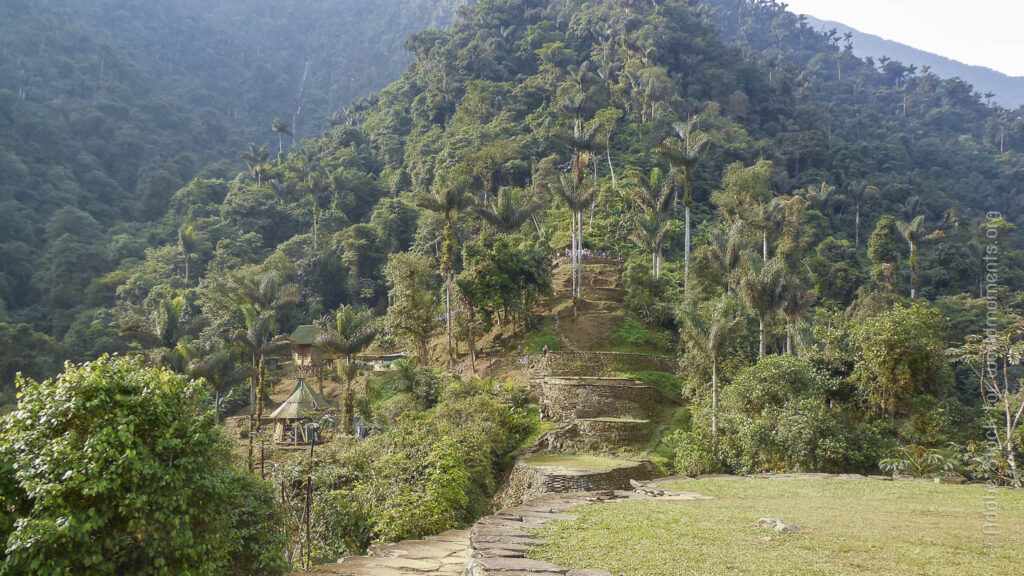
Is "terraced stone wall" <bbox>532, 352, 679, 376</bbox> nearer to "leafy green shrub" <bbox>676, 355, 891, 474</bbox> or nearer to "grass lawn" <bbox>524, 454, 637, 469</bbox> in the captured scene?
"grass lawn" <bbox>524, 454, 637, 469</bbox>

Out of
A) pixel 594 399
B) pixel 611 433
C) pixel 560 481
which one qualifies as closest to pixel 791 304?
pixel 594 399

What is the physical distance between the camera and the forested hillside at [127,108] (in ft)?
170

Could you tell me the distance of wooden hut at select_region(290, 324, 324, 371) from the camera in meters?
38.8

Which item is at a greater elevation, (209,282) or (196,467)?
(209,282)

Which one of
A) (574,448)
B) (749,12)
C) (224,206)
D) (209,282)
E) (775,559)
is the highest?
(749,12)

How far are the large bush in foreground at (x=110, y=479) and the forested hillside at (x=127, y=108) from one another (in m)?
35.5

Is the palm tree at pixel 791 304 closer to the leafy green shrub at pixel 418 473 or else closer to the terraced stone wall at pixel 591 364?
the terraced stone wall at pixel 591 364

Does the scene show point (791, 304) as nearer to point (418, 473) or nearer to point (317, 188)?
point (418, 473)

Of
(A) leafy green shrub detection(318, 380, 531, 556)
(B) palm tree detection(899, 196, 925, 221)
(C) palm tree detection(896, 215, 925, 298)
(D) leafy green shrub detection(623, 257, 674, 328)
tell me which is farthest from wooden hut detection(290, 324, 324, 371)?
(B) palm tree detection(899, 196, 925, 221)

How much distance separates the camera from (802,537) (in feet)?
25.8

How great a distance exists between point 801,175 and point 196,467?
6844 centimetres

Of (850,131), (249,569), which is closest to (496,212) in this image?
(249,569)

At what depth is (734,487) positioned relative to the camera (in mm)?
13727

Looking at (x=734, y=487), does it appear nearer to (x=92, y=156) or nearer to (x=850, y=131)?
(x=92, y=156)
